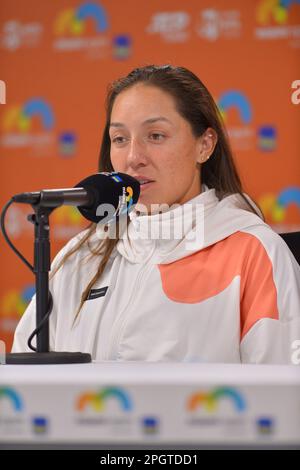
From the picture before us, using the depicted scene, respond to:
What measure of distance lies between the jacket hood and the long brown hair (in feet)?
0.23

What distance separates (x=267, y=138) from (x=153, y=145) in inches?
45.6

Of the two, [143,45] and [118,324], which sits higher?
[143,45]

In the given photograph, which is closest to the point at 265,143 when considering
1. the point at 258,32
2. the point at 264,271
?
the point at 258,32

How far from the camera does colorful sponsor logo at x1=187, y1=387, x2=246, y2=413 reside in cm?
66

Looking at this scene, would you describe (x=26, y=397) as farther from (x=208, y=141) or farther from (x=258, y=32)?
(x=258, y=32)

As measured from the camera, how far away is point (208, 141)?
2.00 metres

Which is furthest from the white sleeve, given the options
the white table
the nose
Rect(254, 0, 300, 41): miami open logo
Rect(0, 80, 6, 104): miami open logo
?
Rect(0, 80, 6, 104): miami open logo

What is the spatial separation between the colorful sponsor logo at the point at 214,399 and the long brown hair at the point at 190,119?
1.21 metres

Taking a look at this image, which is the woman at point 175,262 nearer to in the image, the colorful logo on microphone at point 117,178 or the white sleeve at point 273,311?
the white sleeve at point 273,311

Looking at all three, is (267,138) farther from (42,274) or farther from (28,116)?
(42,274)

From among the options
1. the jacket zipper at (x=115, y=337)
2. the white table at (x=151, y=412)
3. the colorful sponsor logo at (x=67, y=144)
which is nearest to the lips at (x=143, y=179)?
the jacket zipper at (x=115, y=337)

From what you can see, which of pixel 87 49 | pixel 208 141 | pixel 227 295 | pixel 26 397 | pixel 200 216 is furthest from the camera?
pixel 87 49

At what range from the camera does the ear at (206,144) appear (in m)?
1.99

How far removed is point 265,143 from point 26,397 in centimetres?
236
